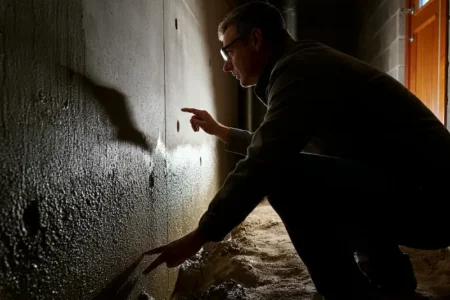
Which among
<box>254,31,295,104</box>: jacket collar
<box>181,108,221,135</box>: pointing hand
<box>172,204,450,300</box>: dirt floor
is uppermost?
<box>254,31,295,104</box>: jacket collar

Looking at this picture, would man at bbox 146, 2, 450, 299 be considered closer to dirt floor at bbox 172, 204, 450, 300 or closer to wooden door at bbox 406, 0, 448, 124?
dirt floor at bbox 172, 204, 450, 300

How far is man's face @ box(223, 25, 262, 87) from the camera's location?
51.9 inches

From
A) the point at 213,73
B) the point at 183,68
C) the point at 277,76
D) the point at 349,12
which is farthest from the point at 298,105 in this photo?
the point at 349,12

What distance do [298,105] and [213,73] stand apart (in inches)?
79.8

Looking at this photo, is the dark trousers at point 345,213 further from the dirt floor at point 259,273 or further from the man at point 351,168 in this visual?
the dirt floor at point 259,273

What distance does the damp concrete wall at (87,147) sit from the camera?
60 cm

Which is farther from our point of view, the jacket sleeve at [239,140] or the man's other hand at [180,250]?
the jacket sleeve at [239,140]

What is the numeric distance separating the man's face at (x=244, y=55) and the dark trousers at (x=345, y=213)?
0.39 metres

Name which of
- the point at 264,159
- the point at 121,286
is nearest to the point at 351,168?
the point at 264,159

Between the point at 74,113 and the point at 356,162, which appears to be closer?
the point at 74,113

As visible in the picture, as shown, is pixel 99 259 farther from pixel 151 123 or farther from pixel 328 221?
pixel 328 221

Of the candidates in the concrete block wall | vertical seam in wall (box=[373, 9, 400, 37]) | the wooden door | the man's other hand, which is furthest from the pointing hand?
vertical seam in wall (box=[373, 9, 400, 37])

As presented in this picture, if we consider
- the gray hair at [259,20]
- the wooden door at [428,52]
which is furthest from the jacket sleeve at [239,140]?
the wooden door at [428,52]

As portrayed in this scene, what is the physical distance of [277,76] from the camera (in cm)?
106
